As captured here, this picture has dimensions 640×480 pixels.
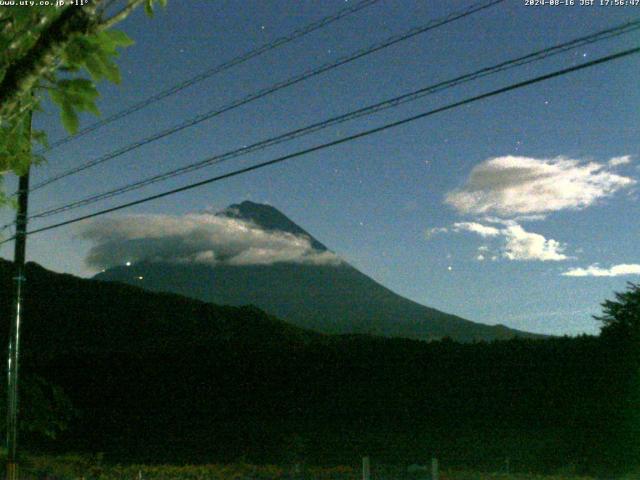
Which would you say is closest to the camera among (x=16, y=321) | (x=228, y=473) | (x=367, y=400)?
(x=16, y=321)

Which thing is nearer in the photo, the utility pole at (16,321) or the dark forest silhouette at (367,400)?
the utility pole at (16,321)

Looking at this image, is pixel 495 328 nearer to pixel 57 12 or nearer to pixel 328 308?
pixel 328 308

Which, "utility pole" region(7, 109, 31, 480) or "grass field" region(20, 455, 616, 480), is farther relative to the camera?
"grass field" region(20, 455, 616, 480)

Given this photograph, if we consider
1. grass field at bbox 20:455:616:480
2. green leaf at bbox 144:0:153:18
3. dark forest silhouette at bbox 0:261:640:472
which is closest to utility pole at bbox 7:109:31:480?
grass field at bbox 20:455:616:480

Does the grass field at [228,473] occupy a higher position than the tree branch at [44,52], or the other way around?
the tree branch at [44,52]

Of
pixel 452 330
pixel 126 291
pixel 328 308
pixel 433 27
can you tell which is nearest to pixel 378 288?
pixel 328 308

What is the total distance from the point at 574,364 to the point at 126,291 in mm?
37715

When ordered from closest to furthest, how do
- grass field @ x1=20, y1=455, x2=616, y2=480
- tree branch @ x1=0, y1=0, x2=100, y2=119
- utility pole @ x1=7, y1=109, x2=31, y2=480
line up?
tree branch @ x1=0, y1=0, x2=100, y2=119 → utility pole @ x1=7, y1=109, x2=31, y2=480 → grass field @ x1=20, y1=455, x2=616, y2=480

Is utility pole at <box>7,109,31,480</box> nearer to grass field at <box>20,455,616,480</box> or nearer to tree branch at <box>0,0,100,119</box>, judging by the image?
grass field at <box>20,455,616,480</box>

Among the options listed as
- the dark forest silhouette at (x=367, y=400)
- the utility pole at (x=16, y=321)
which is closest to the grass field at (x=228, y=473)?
the utility pole at (x=16, y=321)

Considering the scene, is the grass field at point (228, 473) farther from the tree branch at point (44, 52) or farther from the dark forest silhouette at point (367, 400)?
the tree branch at point (44, 52)

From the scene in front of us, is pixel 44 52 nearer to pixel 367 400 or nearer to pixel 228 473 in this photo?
pixel 228 473

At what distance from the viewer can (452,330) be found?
126 meters

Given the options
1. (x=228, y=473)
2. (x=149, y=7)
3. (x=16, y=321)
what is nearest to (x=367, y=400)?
(x=228, y=473)
